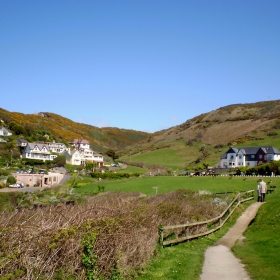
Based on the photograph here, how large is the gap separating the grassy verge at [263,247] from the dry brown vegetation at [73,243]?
3.31m

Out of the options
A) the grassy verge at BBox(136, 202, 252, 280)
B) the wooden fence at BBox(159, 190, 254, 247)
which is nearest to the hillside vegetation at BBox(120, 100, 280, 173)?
the wooden fence at BBox(159, 190, 254, 247)

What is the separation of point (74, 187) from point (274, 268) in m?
53.3

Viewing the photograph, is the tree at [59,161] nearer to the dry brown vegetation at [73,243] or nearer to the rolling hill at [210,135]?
the rolling hill at [210,135]

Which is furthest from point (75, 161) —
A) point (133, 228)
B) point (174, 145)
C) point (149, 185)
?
point (133, 228)

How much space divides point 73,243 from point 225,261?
6.53m

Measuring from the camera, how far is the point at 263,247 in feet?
47.5

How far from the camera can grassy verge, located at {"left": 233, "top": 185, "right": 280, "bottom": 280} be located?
11.1 metres

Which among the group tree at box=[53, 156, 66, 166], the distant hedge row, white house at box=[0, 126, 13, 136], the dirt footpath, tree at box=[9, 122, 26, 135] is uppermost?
tree at box=[9, 122, 26, 135]

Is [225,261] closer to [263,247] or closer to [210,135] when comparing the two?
[263,247]

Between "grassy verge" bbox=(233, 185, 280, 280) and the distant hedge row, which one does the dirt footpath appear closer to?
"grassy verge" bbox=(233, 185, 280, 280)

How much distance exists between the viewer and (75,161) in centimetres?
11006

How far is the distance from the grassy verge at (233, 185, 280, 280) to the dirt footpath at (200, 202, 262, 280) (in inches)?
10.9

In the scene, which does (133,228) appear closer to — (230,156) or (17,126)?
(230,156)

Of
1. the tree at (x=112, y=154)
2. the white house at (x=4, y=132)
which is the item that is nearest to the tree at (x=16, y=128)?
the white house at (x=4, y=132)
